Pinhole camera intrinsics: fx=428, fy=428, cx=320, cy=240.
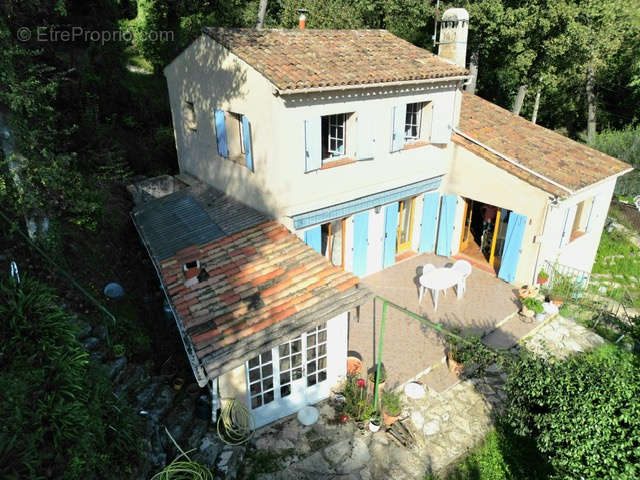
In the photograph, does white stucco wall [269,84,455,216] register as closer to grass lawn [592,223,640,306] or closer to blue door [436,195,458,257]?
blue door [436,195,458,257]

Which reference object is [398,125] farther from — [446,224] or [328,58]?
[446,224]

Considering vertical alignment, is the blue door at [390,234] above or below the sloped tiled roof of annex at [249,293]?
below

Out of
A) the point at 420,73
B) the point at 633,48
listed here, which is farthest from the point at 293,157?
the point at 633,48

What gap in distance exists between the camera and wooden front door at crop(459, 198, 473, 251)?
48.1ft

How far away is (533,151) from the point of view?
13234 mm

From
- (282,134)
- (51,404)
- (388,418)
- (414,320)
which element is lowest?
(414,320)

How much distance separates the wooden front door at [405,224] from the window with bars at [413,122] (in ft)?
6.66

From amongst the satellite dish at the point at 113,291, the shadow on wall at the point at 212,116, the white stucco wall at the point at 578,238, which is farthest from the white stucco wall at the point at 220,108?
the white stucco wall at the point at 578,238

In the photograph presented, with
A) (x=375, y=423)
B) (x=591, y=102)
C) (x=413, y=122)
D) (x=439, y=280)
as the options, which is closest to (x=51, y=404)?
(x=375, y=423)

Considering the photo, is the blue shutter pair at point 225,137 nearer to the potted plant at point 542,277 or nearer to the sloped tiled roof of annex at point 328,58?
the sloped tiled roof of annex at point 328,58

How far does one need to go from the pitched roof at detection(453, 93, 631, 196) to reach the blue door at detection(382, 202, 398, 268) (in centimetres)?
304

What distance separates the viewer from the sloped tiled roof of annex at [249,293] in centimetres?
709

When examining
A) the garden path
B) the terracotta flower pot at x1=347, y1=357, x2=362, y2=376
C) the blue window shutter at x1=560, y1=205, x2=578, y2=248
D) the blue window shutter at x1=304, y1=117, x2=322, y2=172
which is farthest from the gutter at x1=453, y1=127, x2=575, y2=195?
the terracotta flower pot at x1=347, y1=357, x2=362, y2=376

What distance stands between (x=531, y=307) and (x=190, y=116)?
37.7 ft
